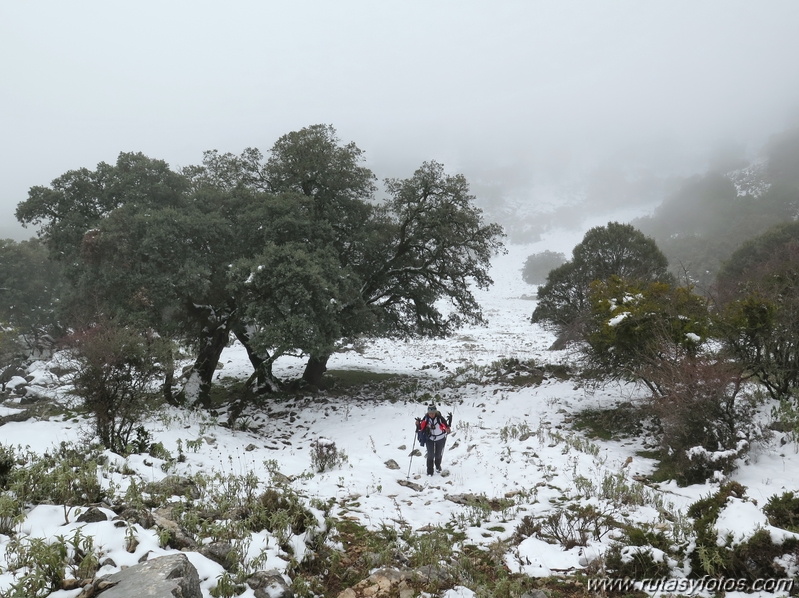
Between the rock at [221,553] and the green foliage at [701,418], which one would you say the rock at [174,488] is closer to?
the rock at [221,553]

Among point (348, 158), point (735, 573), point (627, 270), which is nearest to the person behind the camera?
point (735, 573)

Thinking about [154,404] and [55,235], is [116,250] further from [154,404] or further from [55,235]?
[154,404]

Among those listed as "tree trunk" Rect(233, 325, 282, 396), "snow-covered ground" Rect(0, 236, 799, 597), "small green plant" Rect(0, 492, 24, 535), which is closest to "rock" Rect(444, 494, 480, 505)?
"snow-covered ground" Rect(0, 236, 799, 597)

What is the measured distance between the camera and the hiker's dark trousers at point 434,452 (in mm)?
8547

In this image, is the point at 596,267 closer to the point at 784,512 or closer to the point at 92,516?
the point at 784,512

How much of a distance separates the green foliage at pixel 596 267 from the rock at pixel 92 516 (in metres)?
18.5

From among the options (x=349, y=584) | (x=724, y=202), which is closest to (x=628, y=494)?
(x=349, y=584)

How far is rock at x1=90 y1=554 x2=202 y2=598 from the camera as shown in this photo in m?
2.88

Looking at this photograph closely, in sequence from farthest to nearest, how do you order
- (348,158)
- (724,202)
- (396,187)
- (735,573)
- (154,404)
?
(724,202), (396,187), (348,158), (154,404), (735,573)

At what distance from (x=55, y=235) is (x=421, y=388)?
1412 centimetres

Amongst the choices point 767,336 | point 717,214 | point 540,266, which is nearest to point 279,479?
point 767,336

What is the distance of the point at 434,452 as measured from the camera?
8664 mm

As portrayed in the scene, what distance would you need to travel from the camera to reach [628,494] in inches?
241

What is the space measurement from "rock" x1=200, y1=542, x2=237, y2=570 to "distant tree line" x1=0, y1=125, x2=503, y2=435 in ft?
18.7
